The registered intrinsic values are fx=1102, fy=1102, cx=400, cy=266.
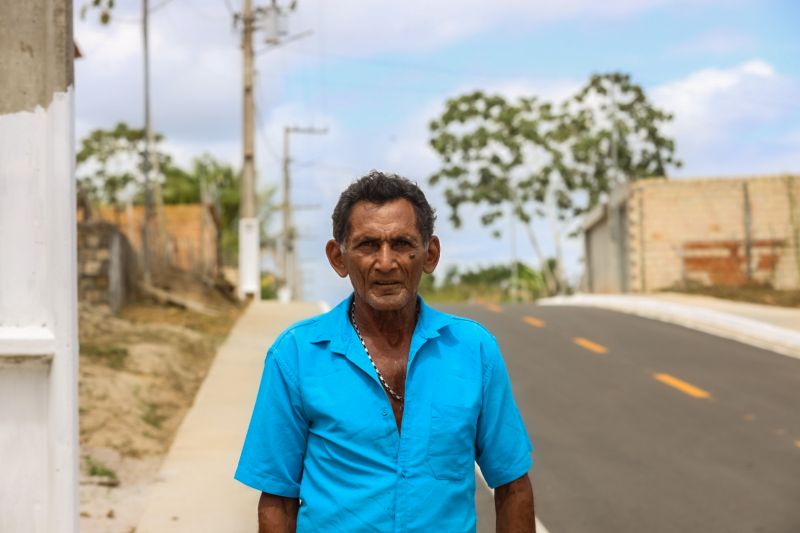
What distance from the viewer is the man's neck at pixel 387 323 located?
3.24 metres

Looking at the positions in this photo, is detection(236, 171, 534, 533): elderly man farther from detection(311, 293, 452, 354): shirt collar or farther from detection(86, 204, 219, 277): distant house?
detection(86, 204, 219, 277): distant house

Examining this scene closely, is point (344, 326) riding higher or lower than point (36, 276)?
lower

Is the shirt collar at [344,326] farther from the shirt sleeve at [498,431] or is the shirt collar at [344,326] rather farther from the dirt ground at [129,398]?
the dirt ground at [129,398]

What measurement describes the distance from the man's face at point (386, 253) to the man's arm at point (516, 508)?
0.61 m

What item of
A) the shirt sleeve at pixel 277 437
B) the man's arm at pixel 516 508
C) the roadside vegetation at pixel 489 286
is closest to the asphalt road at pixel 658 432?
the man's arm at pixel 516 508

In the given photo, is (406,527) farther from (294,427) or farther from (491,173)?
(491,173)

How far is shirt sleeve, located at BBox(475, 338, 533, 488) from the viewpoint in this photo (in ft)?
10.3

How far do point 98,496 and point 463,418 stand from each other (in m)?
5.81

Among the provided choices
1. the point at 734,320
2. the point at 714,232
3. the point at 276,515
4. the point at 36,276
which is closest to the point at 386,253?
the point at 276,515

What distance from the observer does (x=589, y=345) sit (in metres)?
17.5

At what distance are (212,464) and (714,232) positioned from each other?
28.7m

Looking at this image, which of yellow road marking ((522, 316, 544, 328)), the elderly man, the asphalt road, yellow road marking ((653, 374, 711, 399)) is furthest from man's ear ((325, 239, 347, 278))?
yellow road marking ((522, 316, 544, 328))

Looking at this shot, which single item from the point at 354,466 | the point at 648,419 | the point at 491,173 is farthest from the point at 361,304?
the point at 491,173

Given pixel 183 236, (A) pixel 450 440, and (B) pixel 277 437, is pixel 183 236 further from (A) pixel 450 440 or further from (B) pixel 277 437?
(A) pixel 450 440
